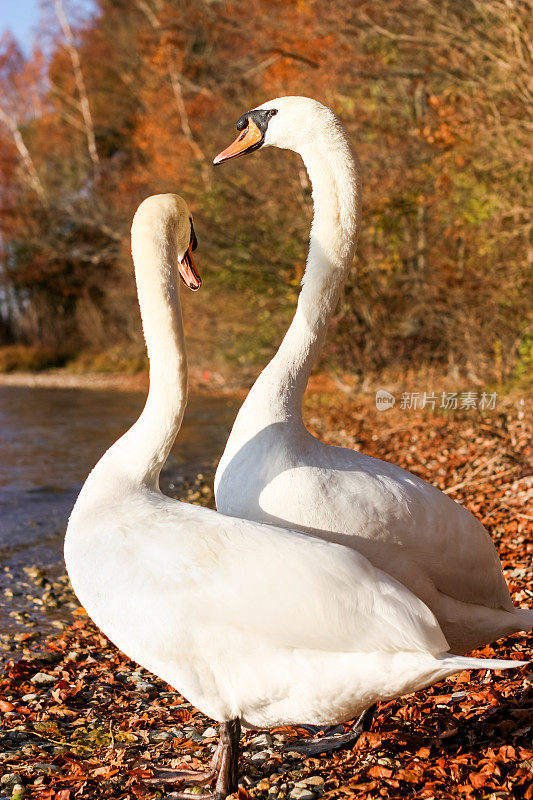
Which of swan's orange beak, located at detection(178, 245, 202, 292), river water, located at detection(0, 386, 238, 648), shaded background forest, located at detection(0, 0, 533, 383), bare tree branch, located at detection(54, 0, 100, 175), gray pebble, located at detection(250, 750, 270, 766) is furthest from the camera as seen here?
bare tree branch, located at detection(54, 0, 100, 175)

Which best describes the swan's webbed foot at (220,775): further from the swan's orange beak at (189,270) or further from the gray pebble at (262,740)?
the swan's orange beak at (189,270)

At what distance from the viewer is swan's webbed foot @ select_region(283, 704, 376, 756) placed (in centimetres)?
316

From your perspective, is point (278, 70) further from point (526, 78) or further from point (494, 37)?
point (526, 78)

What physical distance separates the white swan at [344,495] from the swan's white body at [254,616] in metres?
0.45

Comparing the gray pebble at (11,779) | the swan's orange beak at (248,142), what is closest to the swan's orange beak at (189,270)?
the swan's orange beak at (248,142)

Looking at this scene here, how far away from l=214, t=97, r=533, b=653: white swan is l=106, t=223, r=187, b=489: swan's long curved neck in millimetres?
358

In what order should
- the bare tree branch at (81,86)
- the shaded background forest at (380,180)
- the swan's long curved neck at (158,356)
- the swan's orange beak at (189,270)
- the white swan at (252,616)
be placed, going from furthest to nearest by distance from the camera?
the bare tree branch at (81,86) < the shaded background forest at (380,180) < the swan's orange beak at (189,270) < the swan's long curved neck at (158,356) < the white swan at (252,616)

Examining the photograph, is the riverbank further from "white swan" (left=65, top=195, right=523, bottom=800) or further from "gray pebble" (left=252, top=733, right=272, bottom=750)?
"white swan" (left=65, top=195, right=523, bottom=800)

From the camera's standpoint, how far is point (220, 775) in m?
2.75

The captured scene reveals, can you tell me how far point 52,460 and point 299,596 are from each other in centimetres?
862

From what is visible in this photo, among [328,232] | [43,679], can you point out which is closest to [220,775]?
[43,679]

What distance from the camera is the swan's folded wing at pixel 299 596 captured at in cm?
231

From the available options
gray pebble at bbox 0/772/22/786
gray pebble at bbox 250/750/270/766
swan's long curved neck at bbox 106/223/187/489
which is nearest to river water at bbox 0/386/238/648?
gray pebble at bbox 0/772/22/786

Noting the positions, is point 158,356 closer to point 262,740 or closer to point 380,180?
point 262,740
